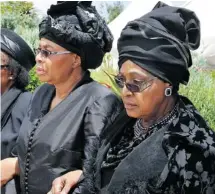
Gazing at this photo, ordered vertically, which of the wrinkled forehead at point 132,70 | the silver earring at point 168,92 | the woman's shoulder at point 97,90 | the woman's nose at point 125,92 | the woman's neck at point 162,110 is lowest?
the woman's shoulder at point 97,90

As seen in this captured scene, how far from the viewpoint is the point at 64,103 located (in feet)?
9.51

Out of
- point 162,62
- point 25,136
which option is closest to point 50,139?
point 25,136

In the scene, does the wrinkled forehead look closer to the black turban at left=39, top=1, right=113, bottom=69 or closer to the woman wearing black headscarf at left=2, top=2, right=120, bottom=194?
the woman wearing black headscarf at left=2, top=2, right=120, bottom=194

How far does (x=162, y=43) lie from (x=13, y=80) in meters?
1.89

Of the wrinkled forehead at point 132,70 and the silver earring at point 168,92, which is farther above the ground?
the wrinkled forehead at point 132,70

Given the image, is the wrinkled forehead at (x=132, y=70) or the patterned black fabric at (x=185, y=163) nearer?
the patterned black fabric at (x=185, y=163)

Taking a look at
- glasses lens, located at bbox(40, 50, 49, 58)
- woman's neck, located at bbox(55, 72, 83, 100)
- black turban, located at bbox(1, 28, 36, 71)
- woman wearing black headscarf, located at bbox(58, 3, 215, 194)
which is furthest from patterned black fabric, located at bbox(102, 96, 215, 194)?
black turban, located at bbox(1, 28, 36, 71)

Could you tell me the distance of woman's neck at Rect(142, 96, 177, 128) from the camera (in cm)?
231

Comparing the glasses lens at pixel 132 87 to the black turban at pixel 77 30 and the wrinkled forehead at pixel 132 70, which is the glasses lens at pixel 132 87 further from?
the black turban at pixel 77 30

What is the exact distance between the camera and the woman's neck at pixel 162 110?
2.31 m

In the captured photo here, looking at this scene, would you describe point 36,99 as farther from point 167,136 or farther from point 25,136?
point 167,136

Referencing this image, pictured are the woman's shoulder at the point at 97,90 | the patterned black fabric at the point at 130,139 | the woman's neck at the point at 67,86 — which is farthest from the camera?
the woman's neck at the point at 67,86

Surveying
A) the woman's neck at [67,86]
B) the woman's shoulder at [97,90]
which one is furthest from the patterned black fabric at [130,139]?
the woman's neck at [67,86]

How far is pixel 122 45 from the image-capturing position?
232 centimetres
